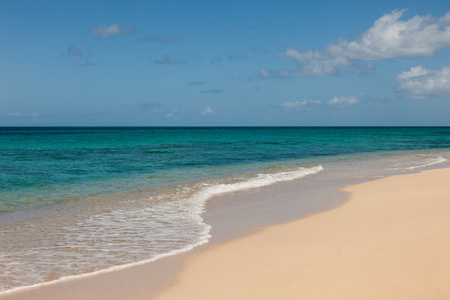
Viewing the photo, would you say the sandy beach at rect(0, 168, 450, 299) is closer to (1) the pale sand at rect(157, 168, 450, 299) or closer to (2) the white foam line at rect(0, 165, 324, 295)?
(1) the pale sand at rect(157, 168, 450, 299)

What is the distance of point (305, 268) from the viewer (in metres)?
5.11

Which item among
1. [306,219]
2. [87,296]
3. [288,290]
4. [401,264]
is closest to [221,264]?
[288,290]

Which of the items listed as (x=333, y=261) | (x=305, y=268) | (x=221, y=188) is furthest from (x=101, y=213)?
(x=333, y=261)

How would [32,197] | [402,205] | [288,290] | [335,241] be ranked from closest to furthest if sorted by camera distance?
[288,290], [335,241], [402,205], [32,197]

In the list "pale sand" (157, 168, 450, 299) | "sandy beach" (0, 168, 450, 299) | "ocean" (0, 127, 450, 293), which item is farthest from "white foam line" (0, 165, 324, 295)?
"pale sand" (157, 168, 450, 299)

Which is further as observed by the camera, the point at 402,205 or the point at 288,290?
the point at 402,205

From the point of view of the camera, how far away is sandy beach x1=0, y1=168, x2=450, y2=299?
14.6 ft

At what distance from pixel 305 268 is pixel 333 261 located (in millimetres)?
481

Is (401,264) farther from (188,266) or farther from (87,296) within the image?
(87,296)

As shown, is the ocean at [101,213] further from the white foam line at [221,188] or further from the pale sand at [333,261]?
the pale sand at [333,261]

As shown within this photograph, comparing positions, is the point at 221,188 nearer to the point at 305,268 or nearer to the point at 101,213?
the point at 101,213

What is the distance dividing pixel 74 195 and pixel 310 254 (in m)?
8.63

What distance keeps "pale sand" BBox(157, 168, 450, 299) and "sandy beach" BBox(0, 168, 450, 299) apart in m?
0.01

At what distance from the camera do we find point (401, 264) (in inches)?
201
